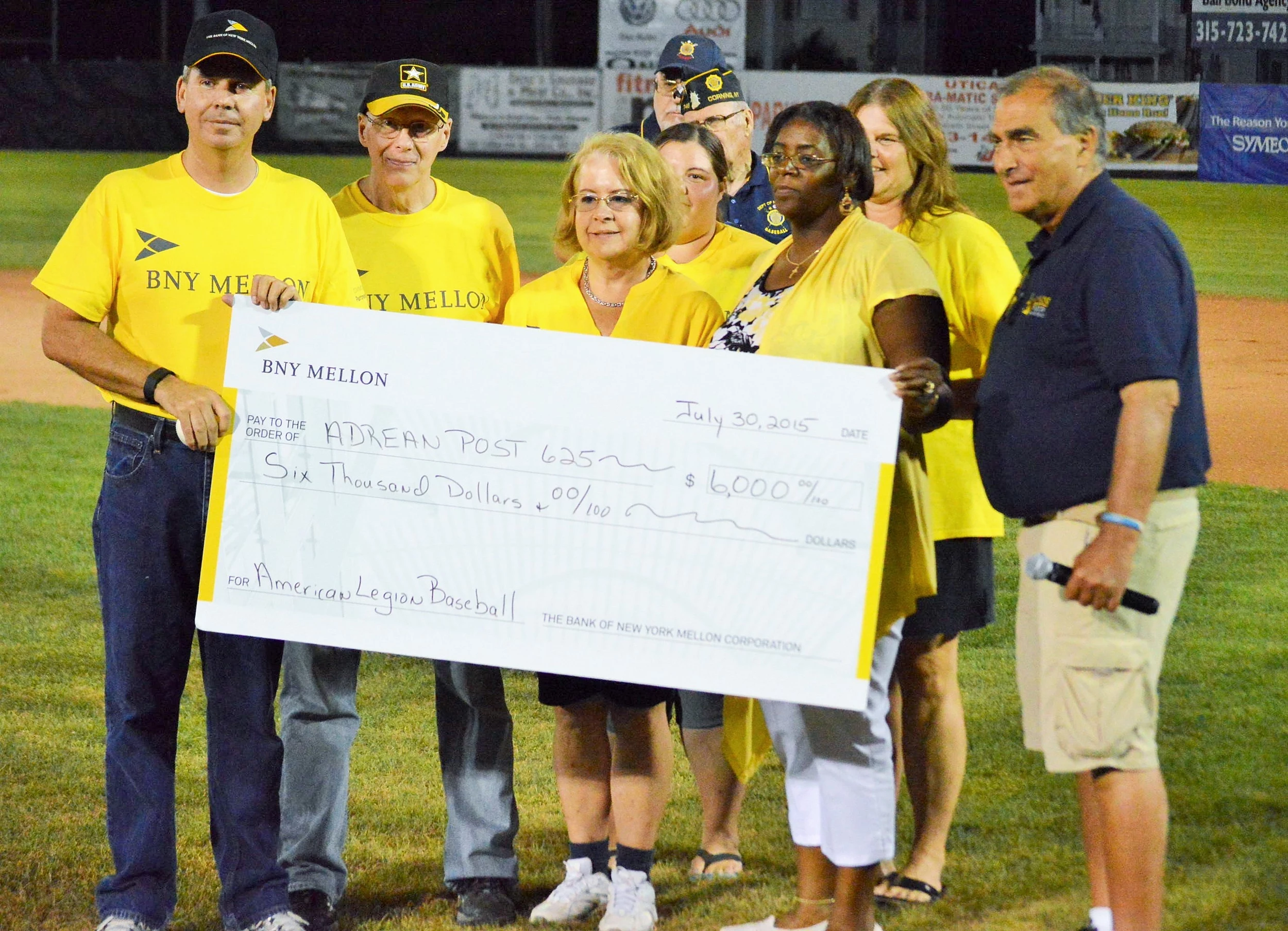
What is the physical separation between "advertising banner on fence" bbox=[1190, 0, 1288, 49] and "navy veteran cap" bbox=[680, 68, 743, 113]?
1112 inches

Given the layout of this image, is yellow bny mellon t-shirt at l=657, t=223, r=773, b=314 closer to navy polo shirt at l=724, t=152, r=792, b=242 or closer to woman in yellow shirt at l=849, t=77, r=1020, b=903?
woman in yellow shirt at l=849, t=77, r=1020, b=903

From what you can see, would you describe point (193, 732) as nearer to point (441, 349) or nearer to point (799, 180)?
point (441, 349)

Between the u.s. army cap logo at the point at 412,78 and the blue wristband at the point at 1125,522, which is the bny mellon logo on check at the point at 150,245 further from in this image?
the blue wristband at the point at 1125,522

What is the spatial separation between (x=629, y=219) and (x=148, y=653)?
1567 mm

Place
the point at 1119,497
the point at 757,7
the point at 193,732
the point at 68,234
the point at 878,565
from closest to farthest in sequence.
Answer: the point at 1119,497, the point at 878,565, the point at 68,234, the point at 193,732, the point at 757,7

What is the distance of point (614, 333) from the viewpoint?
12.2ft

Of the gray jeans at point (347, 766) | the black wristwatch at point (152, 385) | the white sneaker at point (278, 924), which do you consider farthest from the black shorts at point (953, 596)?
the black wristwatch at point (152, 385)

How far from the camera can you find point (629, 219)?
369 cm

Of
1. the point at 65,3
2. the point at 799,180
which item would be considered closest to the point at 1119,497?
the point at 799,180

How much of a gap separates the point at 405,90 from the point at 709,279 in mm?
1008

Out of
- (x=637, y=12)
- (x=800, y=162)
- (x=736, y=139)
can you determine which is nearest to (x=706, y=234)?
(x=736, y=139)

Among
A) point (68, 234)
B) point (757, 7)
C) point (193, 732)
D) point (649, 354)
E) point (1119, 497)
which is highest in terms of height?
point (757, 7)

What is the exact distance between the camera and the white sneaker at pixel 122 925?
3680 millimetres

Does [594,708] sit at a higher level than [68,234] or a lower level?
lower
